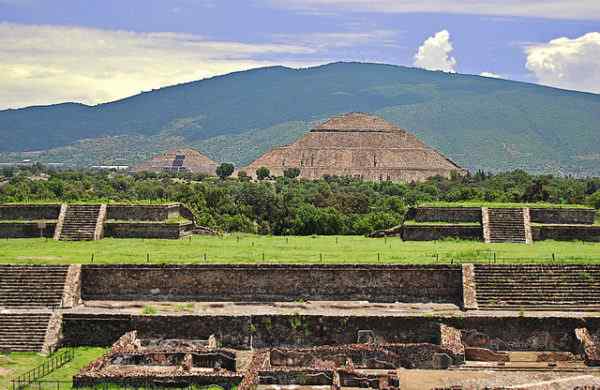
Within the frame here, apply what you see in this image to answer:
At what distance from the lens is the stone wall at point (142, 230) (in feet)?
119

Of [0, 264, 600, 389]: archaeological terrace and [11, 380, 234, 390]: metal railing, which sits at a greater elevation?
[0, 264, 600, 389]: archaeological terrace

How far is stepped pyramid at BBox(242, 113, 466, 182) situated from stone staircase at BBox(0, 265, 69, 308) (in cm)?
9299

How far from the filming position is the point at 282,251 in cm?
3200

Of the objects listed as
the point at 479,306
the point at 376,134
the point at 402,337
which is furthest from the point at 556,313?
the point at 376,134

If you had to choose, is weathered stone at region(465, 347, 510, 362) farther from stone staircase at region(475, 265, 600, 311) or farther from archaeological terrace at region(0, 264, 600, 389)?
stone staircase at region(475, 265, 600, 311)

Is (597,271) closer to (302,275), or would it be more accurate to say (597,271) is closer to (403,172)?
(302,275)

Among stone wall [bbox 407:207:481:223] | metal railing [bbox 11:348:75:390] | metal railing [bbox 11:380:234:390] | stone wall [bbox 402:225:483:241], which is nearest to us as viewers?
metal railing [bbox 11:380:234:390]

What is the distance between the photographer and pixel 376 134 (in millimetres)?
137500

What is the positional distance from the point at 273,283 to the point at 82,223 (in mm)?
12054

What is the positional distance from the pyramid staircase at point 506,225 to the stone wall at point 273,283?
7.68 meters

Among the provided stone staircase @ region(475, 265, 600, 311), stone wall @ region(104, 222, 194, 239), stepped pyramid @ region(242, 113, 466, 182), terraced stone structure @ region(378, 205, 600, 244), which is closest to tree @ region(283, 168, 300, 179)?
stepped pyramid @ region(242, 113, 466, 182)

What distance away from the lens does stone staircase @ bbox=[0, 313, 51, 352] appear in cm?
2420

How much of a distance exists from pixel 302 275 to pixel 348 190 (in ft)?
156

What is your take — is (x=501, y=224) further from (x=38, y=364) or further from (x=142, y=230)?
(x=38, y=364)
